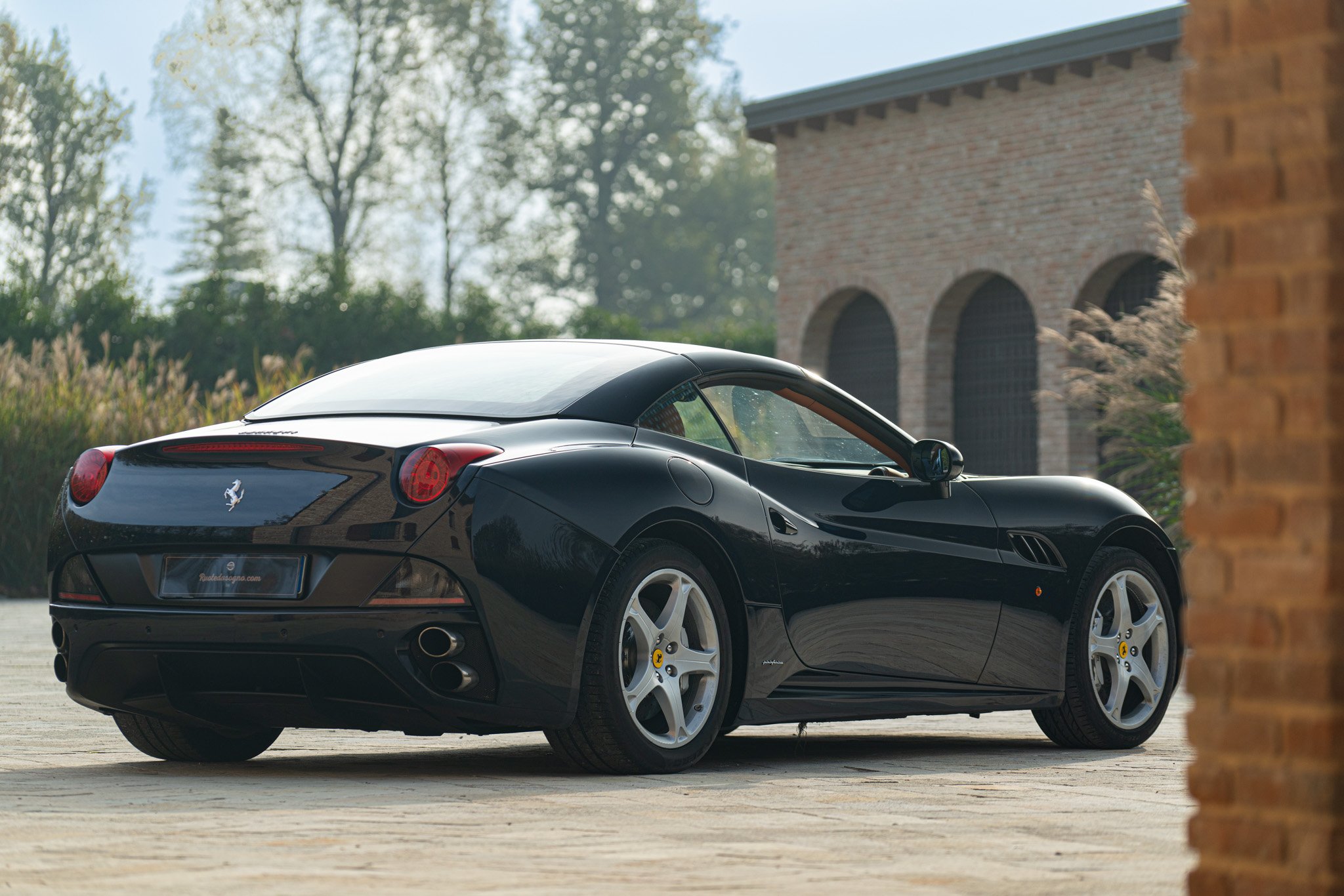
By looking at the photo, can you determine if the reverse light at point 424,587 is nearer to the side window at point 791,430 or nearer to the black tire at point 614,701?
the black tire at point 614,701

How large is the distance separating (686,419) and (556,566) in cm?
101

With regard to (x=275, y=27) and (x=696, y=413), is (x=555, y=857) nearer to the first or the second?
(x=696, y=413)

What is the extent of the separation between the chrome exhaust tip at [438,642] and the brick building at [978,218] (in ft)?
66.1

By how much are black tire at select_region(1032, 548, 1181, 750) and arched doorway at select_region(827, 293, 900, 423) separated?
2127 cm

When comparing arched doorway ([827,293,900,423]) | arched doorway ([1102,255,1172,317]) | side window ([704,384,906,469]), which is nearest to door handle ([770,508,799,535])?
side window ([704,384,906,469])

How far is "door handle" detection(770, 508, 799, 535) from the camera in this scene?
6363mm

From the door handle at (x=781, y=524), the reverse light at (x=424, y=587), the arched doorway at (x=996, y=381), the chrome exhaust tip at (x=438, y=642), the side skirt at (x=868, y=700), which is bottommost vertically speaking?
the side skirt at (x=868, y=700)

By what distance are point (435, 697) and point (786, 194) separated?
25173mm

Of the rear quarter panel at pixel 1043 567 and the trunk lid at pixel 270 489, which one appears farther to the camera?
the rear quarter panel at pixel 1043 567

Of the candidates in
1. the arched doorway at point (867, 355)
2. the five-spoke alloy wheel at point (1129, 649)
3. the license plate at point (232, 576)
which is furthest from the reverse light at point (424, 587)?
the arched doorway at point (867, 355)

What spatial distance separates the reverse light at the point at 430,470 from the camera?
18.1ft

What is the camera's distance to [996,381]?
27.7 m

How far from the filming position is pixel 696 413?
6.50 meters

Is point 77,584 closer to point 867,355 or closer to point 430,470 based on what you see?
point 430,470
